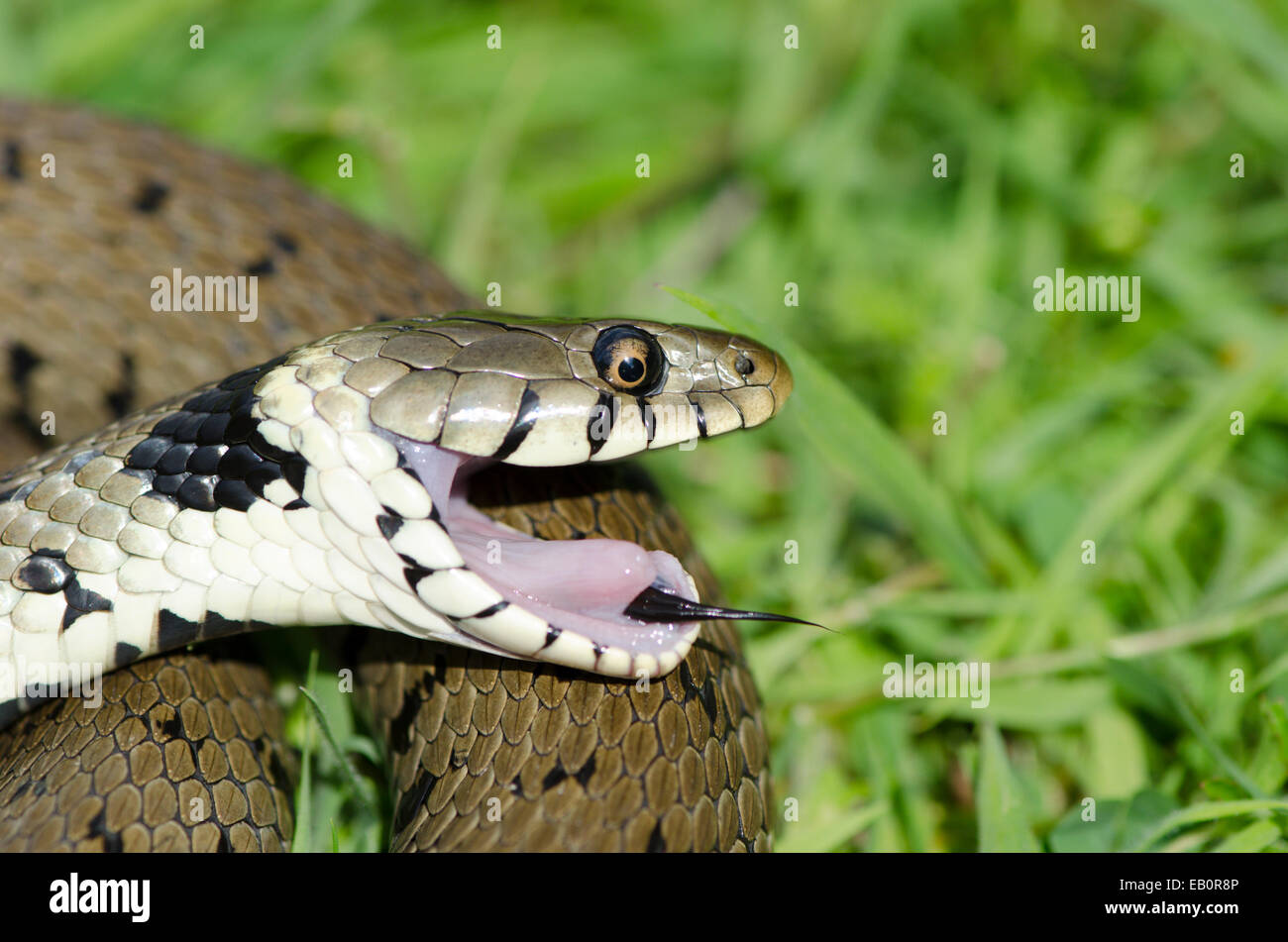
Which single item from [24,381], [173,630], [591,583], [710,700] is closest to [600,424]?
[591,583]

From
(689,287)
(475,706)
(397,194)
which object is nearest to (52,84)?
(397,194)

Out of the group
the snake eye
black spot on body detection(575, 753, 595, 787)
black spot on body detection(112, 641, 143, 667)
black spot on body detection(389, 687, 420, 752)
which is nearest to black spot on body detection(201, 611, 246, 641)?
black spot on body detection(112, 641, 143, 667)

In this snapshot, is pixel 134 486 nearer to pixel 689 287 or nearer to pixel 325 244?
pixel 325 244

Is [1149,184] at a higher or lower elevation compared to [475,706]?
higher

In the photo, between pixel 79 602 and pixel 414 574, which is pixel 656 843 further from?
pixel 79 602

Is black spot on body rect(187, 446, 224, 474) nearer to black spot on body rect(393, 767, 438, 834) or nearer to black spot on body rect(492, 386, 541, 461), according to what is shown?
black spot on body rect(492, 386, 541, 461)

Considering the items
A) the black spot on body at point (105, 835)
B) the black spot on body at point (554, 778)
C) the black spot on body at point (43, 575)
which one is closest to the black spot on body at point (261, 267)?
the black spot on body at point (43, 575)
